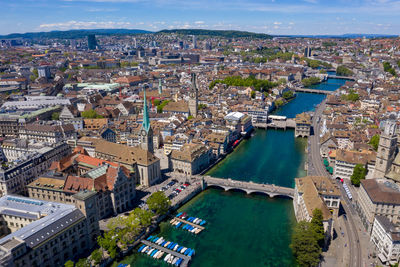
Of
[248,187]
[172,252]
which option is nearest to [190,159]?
[248,187]

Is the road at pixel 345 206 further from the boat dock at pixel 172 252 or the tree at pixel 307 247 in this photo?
the boat dock at pixel 172 252

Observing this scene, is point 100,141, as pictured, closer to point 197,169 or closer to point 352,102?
point 197,169

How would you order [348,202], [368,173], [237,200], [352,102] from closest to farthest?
[348,202]
[237,200]
[368,173]
[352,102]

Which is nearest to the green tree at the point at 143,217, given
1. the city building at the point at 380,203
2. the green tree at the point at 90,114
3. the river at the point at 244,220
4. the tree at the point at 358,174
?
the river at the point at 244,220

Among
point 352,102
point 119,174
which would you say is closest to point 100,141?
point 119,174

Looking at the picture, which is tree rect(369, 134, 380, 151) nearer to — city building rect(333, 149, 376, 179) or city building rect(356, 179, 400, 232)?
city building rect(333, 149, 376, 179)

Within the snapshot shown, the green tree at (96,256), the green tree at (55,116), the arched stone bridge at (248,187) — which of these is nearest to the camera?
the green tree at (96,256)

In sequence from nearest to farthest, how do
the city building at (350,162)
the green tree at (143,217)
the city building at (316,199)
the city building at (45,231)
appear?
the city building at (45,231) → the city building at (316,199) → the green tree at (143,217) → the city building at (350,162)

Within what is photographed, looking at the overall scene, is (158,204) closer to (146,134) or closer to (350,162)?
(146,134)
